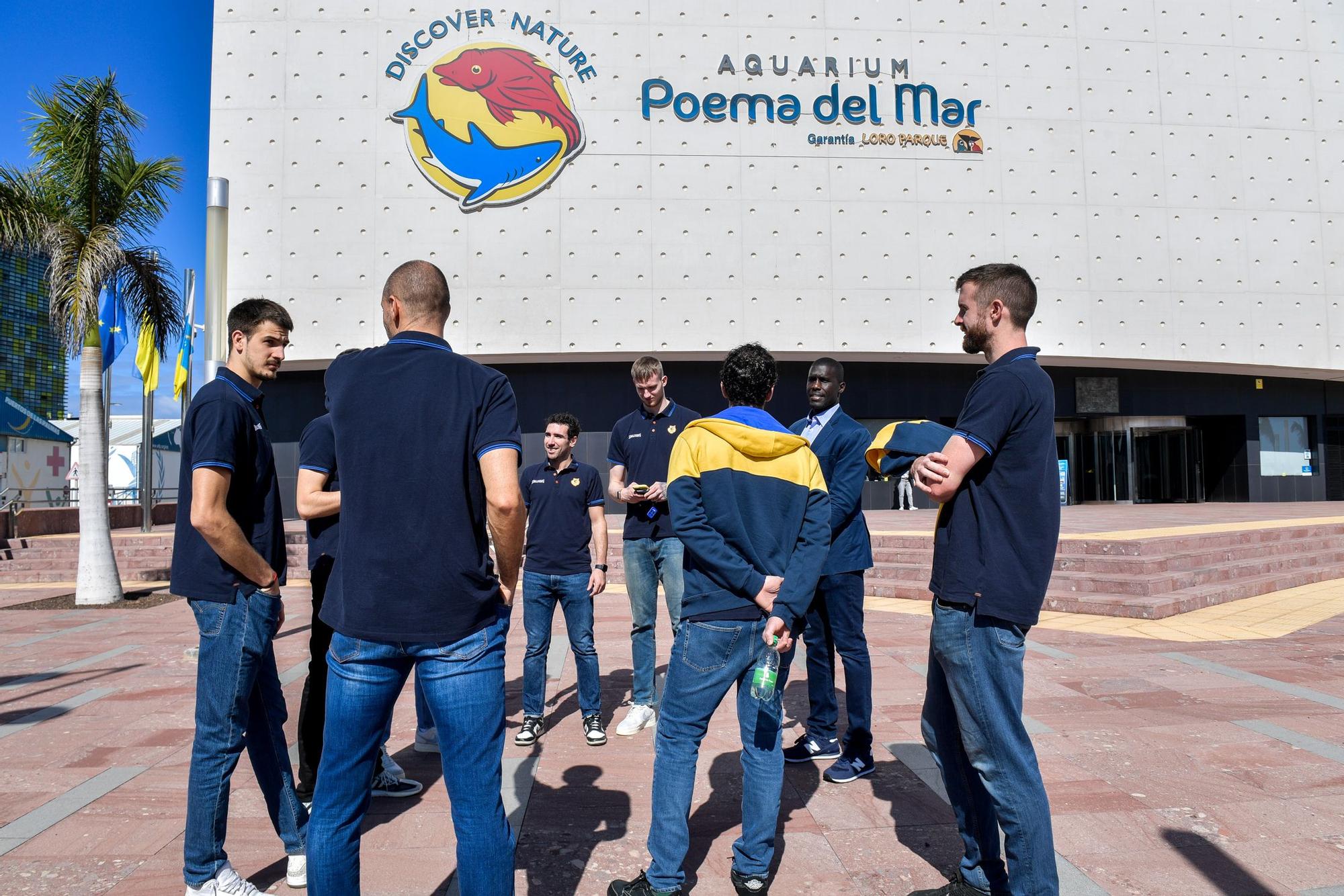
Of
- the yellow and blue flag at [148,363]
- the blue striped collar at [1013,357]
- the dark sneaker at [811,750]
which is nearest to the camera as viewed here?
the blue striped collar at [1013,357]

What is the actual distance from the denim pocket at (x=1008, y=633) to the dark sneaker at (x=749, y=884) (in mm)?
1151

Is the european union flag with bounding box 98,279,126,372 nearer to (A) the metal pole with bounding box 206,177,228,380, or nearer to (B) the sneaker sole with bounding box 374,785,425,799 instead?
(A) the metal pole with bounding box 206,177,228,380

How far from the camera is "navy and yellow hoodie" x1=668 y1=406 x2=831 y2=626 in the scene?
8.87ft

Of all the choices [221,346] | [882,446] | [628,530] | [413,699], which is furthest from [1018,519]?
[221,346]

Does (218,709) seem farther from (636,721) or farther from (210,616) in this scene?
(636,721)

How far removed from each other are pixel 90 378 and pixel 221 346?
13.3 ft

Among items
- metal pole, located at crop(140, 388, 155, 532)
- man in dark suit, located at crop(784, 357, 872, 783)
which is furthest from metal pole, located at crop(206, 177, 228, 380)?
metal pole, located at crop(140, 388, 155, 532)

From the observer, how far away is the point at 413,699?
558 cm

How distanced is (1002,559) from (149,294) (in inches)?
503

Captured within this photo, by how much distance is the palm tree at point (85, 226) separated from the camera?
34.0 ft

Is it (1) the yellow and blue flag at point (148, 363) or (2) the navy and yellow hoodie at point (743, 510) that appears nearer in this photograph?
(2) the navy and yellow hoodie at point (743, 510)

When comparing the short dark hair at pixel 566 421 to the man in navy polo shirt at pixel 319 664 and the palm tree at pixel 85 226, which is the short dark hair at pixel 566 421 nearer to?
the man in navy polo shirt at pixel 319 664

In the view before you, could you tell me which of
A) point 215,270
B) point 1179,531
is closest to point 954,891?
point 215,270

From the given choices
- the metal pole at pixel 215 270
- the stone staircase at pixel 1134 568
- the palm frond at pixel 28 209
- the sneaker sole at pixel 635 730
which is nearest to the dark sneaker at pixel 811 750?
the sneaker sole at pixel 635 730
